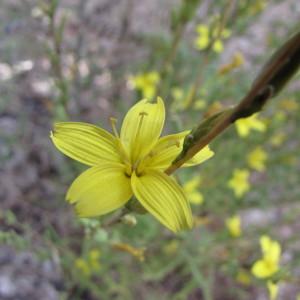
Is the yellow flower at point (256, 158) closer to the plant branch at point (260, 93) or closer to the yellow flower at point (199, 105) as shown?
the yellow flower at point (199, 105)

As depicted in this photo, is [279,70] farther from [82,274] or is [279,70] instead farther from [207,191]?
[207,191]

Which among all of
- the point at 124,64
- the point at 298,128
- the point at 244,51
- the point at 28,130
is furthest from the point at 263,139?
the point at 244,51

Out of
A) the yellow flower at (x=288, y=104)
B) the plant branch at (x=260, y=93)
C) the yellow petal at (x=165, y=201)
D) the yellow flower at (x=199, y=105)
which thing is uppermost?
the plant branch at (x=260, y=93)

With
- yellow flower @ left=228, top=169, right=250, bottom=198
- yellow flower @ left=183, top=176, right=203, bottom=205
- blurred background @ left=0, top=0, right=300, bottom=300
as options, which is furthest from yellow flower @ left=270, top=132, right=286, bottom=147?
yellow flower @ left=183, top=176, right=203, bottom=205

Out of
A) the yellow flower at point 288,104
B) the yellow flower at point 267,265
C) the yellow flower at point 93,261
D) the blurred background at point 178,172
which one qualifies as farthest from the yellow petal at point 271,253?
the yellow flower at point 288,104

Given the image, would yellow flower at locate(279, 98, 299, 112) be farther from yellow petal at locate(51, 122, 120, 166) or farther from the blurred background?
yellow petal at locate(51, 122, 120, 166)

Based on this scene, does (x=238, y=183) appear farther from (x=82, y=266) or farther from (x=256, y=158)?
(x=82, y=266)
